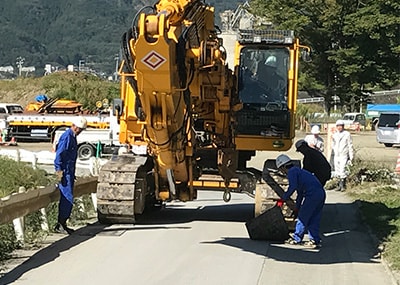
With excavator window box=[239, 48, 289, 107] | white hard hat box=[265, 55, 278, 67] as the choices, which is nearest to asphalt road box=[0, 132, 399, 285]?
excavator window box=[239, 48, 289, 107]

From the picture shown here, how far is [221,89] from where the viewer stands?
44.9 feet

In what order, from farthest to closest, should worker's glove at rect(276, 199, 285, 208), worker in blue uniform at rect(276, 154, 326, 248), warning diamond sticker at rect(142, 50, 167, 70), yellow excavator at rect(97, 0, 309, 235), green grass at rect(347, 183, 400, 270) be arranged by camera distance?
worker's glove at rect(276, 199, 285, 208) → worker in blue uniform at rect(276, 154, 326, 248) → green grass at rect(347, 183, 400, 270) → yellow excavator at rect(97, 0, 309, 235) → warning diamond sticker at rect(142, 50, 167, 70)

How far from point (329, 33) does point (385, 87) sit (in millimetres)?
5995

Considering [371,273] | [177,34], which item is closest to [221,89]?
[177,34]

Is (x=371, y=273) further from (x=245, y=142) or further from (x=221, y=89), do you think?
(x=245, y=142)

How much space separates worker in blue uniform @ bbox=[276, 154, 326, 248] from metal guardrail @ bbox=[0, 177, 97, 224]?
372 cm

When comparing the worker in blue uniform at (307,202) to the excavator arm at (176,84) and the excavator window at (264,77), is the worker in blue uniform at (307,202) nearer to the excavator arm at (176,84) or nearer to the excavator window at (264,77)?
the excavator arm at (176,84)

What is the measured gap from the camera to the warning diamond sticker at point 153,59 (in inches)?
399

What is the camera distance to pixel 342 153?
74.5ft

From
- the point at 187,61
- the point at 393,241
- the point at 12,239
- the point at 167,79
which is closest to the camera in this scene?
the point at 167,79

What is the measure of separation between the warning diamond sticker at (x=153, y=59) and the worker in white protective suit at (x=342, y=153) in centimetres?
1305

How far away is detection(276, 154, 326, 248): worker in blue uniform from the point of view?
1312 cm

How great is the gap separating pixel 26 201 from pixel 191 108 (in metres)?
2.76

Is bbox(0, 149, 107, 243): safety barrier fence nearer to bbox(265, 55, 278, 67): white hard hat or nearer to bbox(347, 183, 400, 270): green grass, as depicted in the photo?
bbox(265, 55, 278, 67): white hard hat
